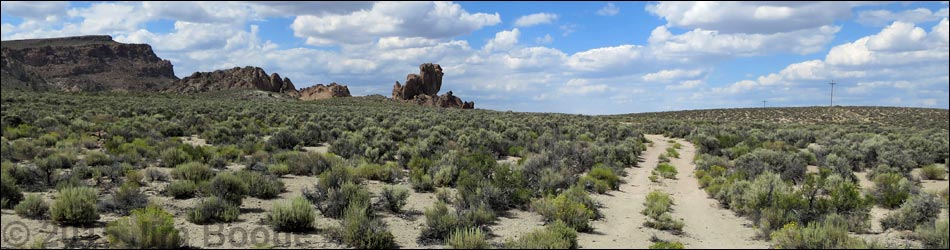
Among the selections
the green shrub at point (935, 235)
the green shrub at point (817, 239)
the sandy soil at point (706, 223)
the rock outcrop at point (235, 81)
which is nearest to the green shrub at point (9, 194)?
the sandy soil at point (706, 223)

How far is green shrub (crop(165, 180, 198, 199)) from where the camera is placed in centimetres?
1123

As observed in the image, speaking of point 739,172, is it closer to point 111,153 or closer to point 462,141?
point 462,141

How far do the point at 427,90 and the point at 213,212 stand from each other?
355ft

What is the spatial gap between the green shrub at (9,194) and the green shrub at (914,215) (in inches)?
656

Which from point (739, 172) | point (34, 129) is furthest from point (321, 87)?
point (739, 172)

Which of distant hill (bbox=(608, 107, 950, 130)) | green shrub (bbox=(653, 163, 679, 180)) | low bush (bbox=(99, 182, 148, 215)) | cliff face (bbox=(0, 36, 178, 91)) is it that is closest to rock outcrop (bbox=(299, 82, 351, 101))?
cliff face (bbox=(0, 36, 178, 91))

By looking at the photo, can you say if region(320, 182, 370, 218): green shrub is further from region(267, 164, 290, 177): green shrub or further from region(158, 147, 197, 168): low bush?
region(158, 147, 197, 168): low bush

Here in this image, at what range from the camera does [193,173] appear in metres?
12.7

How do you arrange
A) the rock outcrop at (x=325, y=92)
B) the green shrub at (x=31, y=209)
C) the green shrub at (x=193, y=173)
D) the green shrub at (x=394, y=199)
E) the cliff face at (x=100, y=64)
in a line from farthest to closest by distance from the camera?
the cliff face at (x=100, y=64)
the rock outcrop at (x=325, y=92)
the green shrub at (x=193, y=173)
the green shrub at (x=394, y=199)
the green shrub at (x=31, y=209)

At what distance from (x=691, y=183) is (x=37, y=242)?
1609cm

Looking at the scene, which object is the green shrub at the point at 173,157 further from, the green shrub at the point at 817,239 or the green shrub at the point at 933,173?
the green shrub at the point at 933,173

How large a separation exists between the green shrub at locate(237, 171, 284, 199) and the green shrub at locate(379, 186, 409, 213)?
9.18 ft

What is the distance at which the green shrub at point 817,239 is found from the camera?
7.51 meters

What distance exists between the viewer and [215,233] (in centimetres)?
888
